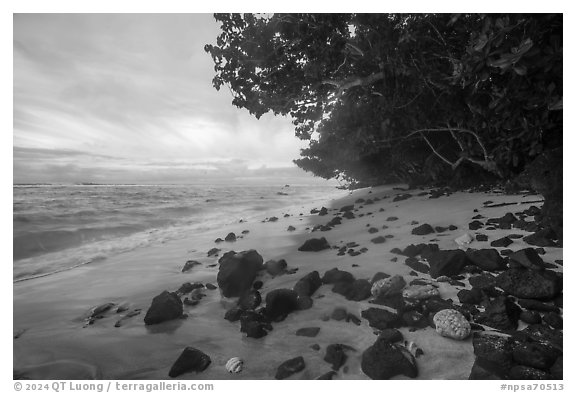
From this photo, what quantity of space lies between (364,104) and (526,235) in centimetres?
705

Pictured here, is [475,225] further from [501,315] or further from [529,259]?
[501,315]

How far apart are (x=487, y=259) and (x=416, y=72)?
4558mm

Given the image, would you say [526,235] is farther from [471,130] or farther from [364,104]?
[364,104]

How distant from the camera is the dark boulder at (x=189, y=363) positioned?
249 centimetres

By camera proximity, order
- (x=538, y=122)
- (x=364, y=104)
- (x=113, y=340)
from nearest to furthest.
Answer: (x=113, y=340) → (x=538, y=122) → (x=364, y=104)

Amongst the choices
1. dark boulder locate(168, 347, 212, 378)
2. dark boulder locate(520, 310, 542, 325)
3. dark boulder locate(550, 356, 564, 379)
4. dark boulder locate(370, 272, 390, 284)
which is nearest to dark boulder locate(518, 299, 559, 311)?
dark boulder locate(520, 310, 542, 325)

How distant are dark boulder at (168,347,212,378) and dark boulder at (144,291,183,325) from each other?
40.6 inches

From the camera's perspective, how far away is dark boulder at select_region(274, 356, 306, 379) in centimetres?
238

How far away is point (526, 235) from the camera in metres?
4.21

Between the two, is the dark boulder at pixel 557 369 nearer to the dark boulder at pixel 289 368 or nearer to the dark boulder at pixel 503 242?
the dark boulder at pixel 289 368

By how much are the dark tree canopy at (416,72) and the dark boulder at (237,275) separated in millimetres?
4370

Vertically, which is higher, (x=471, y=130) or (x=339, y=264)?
(x=471, y=130)

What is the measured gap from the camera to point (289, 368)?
2389 mm
